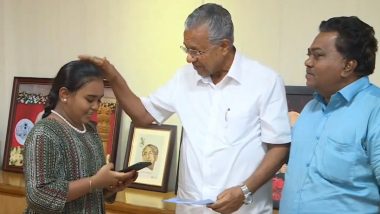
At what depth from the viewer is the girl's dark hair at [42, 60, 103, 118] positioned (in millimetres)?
1637

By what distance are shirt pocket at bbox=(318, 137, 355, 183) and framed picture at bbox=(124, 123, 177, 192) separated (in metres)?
1.45

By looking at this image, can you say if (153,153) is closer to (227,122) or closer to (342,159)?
(227,122)

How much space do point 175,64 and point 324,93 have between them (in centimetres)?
144

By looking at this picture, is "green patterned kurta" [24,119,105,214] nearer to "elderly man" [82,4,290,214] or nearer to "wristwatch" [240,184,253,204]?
"elderly man" [82,4,290,214]

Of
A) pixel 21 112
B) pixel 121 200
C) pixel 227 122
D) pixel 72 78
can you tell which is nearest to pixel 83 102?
pixel 72 78

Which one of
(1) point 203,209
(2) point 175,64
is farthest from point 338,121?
(2) point 175,64

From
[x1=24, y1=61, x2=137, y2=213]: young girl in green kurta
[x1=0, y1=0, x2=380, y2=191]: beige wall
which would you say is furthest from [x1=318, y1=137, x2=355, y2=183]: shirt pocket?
[x1=0, y1=0, x2=380, y2=191]: beige wall

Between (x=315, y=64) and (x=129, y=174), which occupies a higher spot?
(x=315, y=64)

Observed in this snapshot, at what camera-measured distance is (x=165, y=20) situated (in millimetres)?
2867

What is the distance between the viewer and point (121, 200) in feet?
8.59

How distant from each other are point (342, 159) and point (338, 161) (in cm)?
1

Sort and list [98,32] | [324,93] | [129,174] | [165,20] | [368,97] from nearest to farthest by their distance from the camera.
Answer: [368,97] → [324,93] → [129,174] → [165,20] → [98,32]

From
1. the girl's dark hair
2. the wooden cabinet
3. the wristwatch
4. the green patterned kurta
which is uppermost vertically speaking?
the girl's dark hair

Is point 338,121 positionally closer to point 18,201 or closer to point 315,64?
point 315,64
